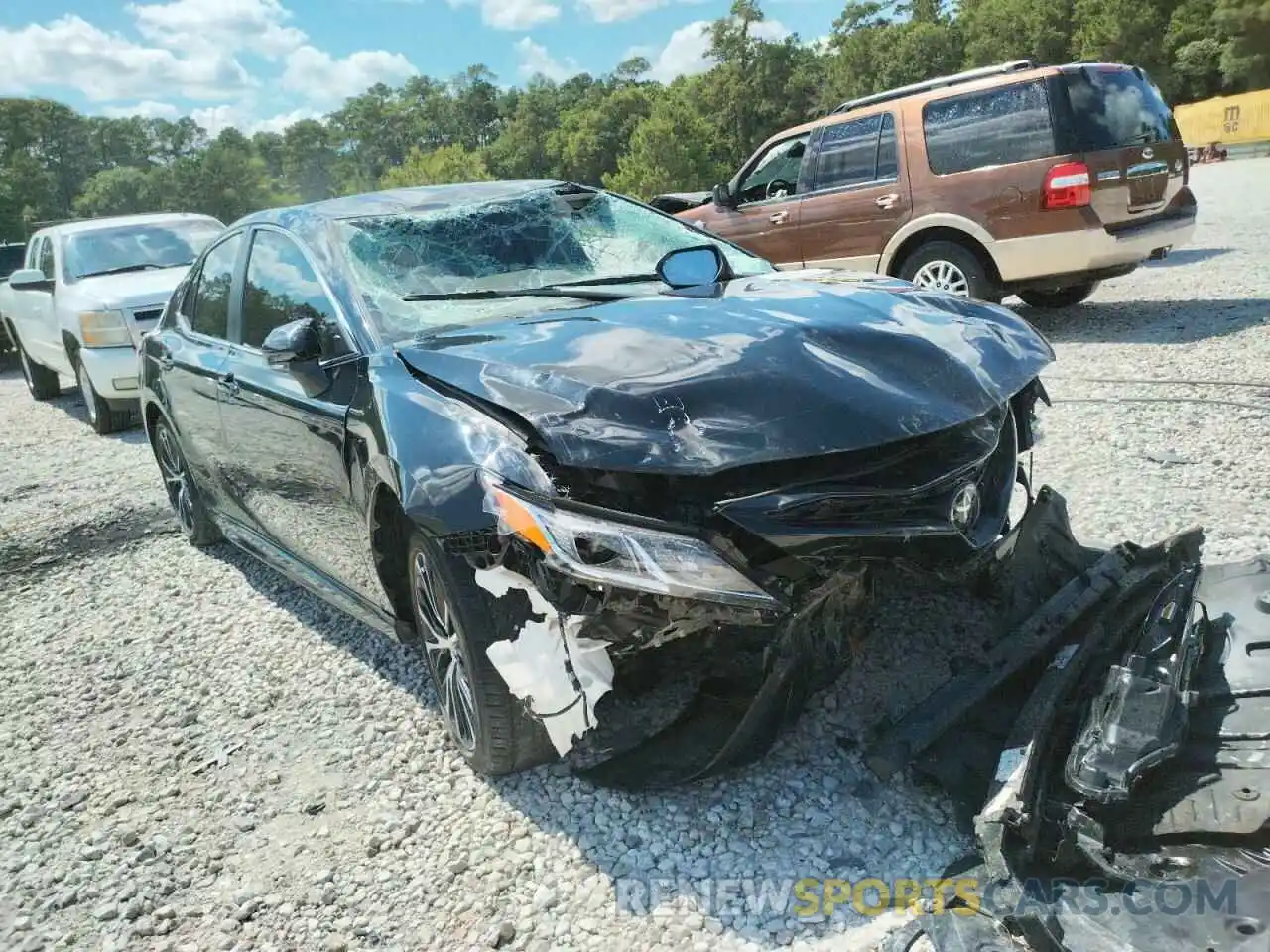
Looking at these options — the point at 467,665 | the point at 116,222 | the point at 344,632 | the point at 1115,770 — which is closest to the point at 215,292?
the point at 344,632

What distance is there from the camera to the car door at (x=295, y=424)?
3182 mm

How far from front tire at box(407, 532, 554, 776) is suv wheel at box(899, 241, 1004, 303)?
6.05 metres

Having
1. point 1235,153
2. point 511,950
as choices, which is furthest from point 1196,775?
point 1235,153

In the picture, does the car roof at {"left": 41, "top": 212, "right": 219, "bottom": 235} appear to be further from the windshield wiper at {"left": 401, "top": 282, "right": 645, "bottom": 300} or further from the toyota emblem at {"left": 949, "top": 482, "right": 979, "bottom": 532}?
the toyota emblem at {"left": 949, "top": 482, "right": 979, "bottom": 532}

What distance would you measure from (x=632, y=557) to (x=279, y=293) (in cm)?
219

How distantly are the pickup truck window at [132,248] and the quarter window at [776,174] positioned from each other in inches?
208

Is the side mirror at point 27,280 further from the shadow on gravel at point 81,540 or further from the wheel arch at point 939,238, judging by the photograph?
the wheel arch at point 939,238

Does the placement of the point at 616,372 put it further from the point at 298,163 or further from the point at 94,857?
the point at 298,163

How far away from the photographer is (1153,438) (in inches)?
208

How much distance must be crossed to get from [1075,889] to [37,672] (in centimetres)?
398

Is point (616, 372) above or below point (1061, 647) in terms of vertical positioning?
above

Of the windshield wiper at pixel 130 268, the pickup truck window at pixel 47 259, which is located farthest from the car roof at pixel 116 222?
the windshield wiper at pixel 130 268

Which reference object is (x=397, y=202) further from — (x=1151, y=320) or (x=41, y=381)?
(x=41, y=381)

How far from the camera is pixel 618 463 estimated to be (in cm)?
234
